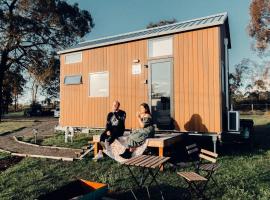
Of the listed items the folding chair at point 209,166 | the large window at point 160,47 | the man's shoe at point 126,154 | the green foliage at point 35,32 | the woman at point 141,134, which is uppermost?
the green foliage at point 35,32

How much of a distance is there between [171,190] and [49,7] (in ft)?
84.6

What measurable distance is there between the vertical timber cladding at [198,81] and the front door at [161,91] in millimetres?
290

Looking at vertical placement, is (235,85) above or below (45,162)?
above

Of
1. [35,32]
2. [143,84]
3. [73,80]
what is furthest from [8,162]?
[35,32]

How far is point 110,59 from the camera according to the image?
11844mm

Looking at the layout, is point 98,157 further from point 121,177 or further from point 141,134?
point 121,177

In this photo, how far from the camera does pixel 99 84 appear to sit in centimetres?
1220

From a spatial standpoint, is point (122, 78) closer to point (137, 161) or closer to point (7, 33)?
point (137, 161)

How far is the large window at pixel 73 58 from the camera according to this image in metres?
12.8

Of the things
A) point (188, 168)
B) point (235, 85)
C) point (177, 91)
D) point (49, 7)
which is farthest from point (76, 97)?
point (235, 85)

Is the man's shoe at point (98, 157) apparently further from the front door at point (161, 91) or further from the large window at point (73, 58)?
the large window at point (73, 58)

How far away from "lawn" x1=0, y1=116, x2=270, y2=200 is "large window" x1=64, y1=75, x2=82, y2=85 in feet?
13.6

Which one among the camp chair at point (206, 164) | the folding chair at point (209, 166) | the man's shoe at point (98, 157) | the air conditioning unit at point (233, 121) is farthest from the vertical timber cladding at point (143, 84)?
the folding chair at point (209, 166)

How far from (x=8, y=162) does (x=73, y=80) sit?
4.50 m
